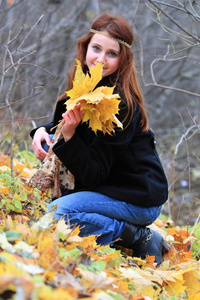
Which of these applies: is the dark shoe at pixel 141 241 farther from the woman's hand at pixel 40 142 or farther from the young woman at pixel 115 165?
the woman's hand at pixel 40 142

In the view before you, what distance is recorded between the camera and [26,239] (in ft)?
5.03

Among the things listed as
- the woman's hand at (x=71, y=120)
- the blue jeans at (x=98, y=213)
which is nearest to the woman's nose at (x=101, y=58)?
the woman's hand at (x=71, y=120)

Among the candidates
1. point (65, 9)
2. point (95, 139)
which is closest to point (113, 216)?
point (95, 139)

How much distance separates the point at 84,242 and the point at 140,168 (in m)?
0.78

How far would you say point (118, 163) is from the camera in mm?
2416

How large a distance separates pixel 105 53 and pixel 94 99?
0.71 meters

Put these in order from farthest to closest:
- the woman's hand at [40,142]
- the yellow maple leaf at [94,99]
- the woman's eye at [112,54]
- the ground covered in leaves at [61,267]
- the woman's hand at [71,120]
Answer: the woman's hand at [40,142] < the woman's eye at [112,54] < the woman's hand at [71,120] < the yellow maple leaf at [94,99] < the ground covered in leaves at [61,267]

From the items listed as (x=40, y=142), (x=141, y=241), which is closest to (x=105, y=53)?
(x=40, y=142)

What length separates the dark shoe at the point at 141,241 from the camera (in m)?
2.39

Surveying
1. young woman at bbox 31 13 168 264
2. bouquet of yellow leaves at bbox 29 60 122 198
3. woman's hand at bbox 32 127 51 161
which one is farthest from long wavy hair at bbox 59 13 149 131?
woman's hand at bbox 32 127 51 161

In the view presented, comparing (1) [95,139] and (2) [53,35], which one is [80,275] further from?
(2) [53,35]

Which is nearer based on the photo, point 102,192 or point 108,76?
point 102,192

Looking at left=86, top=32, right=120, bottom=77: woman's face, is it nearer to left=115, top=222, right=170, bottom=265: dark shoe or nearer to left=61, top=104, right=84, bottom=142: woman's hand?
left=61, top=104, right=84, bottom=142: woman's hand

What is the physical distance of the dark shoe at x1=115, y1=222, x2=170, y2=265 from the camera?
239 cm
